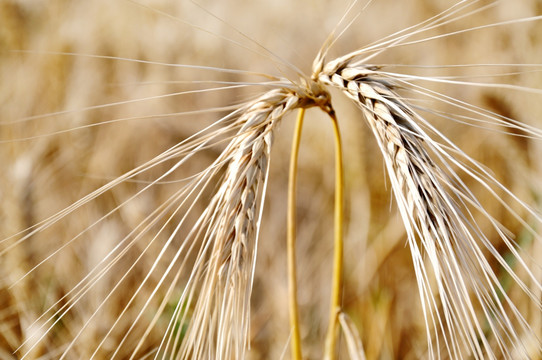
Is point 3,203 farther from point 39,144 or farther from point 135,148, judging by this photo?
point 135,148

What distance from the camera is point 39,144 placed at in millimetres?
1136

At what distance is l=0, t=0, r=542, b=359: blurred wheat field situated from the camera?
1.07 m

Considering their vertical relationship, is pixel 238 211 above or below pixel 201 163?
above

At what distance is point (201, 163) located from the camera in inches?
54.9

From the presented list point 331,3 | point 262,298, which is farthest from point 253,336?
point 331,3

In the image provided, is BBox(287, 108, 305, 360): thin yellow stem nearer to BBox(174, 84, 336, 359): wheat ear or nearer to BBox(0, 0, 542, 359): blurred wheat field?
BBox(174, 84, 336, 359): wheat ear

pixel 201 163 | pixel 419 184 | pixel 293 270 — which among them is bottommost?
pixel 201 163

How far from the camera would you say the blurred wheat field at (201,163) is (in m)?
1.07

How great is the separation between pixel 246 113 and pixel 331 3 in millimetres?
1075

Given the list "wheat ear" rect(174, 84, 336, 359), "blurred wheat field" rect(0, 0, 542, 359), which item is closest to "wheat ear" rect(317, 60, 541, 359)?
"wheat ear" rect(174, 84, 336, 359)

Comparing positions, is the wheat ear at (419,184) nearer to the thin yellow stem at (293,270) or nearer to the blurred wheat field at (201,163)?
the thin yellow stem at (293,270)

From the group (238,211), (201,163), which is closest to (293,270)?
(238,211)

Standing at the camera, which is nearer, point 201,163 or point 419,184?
point 419,184

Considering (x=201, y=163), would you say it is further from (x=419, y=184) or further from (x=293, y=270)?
(x=419, y=184)
